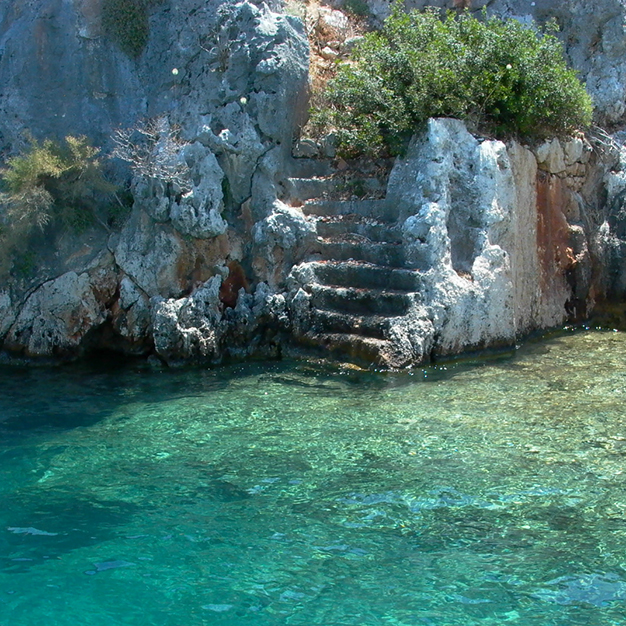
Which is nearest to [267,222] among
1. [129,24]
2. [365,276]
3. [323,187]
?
[323,187]

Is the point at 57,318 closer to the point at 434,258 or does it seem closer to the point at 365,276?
the point at 365,276

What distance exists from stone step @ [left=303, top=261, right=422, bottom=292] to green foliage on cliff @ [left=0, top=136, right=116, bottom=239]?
3.79m

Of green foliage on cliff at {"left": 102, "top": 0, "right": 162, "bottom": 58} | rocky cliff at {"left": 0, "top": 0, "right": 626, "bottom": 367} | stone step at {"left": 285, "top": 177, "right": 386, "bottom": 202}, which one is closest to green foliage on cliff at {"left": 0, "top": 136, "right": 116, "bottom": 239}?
rocky cliff at {"left": 0, "top": 0, "right": 626, "bottom": 367}

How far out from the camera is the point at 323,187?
12211 mm

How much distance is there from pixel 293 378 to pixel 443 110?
4.84 m

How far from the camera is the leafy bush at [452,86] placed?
11.2 metres

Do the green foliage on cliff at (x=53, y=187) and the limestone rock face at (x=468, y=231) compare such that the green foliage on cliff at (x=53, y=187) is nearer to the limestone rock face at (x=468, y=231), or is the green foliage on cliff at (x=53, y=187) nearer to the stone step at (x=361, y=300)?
the stone step at (x=361, y=300)

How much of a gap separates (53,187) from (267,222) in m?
3.53

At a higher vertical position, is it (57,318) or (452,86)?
(452,86)

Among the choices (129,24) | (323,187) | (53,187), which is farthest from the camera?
(129,24)

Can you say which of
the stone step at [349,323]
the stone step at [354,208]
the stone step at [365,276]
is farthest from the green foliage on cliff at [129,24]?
the stone step at [349,323]

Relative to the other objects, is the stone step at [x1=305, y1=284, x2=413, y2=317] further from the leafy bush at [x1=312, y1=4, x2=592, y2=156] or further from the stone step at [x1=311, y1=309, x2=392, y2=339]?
the leafy bush at [x1=312, y1=4, x2=592, y2=156]

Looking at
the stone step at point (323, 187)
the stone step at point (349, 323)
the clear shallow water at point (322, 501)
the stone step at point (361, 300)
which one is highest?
the stone step at point (323, 187)

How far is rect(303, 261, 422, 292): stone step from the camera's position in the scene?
1055 centimetres
